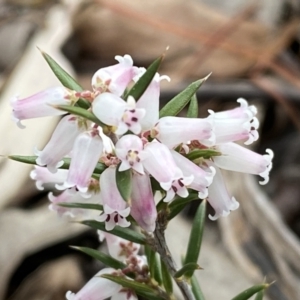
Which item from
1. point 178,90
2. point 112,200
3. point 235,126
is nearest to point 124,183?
point 112,200

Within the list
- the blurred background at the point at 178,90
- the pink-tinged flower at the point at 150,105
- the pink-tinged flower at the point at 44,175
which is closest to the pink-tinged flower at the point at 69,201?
the pink-tinged flower at the point at 44,175

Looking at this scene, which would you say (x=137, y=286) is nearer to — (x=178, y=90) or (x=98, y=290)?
(x=98, y=290)

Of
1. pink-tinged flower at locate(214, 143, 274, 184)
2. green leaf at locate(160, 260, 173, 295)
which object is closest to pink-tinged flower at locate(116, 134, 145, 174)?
pink-tinged flower at locate(214, 143, 274, 184)

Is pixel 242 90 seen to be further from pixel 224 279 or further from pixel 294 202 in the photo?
pixel 224 279

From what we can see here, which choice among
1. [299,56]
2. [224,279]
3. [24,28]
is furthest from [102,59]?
[224,279]

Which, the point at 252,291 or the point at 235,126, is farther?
the point at 252,291

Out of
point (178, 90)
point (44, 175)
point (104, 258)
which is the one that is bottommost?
point (104, 258)

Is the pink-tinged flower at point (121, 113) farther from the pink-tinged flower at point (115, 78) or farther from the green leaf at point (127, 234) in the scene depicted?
the green leaf at point (127, 234)

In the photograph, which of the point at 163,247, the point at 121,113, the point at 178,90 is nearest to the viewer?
the point at 121,113
